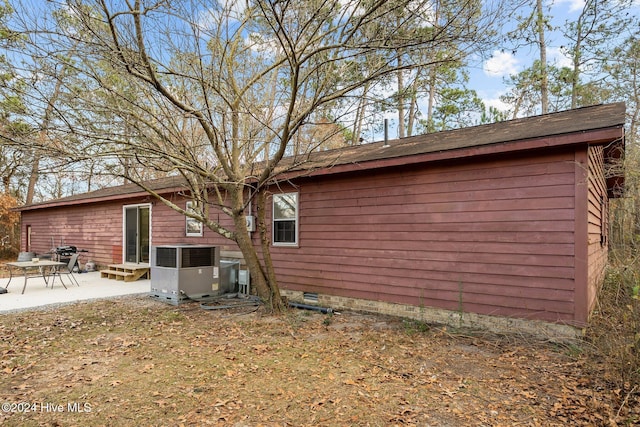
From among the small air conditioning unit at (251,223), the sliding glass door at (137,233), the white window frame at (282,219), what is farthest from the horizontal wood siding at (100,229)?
the white window frame at (282,219)

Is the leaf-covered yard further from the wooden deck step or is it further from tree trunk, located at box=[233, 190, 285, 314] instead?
the wooden deck step

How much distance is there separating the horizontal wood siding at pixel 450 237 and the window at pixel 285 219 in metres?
0.21

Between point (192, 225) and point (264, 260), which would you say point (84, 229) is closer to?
point (192, 225)

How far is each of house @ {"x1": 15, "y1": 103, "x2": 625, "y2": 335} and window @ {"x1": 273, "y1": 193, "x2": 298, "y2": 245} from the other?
27mm

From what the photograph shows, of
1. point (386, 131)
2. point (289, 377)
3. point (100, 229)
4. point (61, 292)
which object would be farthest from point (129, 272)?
point (289, 377)

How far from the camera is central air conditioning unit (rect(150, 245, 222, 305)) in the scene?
703 cm

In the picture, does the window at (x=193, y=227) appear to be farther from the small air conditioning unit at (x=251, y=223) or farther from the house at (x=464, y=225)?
the house at (x=464, y=225)

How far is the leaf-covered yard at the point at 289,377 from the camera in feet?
9.61

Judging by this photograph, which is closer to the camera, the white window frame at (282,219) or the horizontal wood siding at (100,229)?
the white window frame at (282,219)

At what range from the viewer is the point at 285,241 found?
25.0 feet

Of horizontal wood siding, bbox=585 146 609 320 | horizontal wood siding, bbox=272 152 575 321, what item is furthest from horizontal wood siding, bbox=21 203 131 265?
horizontal wood siding, bbox=585 146 609 320

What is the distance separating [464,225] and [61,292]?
8.43 metres

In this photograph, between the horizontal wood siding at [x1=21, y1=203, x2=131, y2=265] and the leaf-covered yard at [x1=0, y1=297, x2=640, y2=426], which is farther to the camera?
the horizontal wood siding at [x1=21, y1=203, x2=131, y2=265]

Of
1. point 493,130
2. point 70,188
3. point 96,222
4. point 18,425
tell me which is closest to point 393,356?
point 18,425
